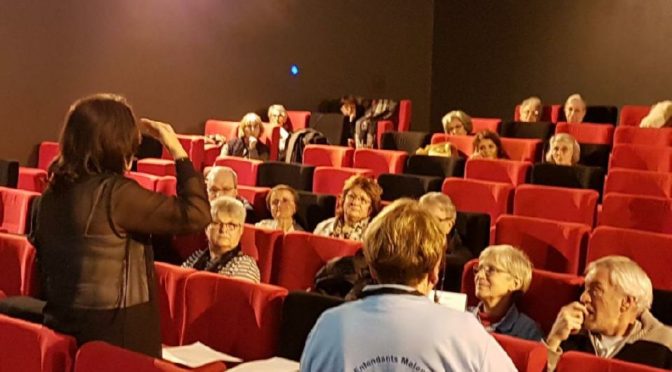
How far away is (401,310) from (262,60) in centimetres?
707

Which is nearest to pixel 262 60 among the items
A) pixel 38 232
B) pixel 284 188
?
pixel 284 188

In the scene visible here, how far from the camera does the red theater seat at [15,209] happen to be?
4.29 meters

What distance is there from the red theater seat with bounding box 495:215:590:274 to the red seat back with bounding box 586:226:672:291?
11 centimetres

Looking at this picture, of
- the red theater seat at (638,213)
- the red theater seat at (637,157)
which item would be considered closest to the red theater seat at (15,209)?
the red theater seat at (638,213)

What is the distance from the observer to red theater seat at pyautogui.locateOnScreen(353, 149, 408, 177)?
5664 mm

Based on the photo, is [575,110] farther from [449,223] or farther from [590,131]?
[449,223]

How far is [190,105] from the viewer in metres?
7.57

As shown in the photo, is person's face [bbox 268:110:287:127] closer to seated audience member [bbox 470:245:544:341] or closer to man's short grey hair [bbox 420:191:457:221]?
man's short grey hair [bbox 420:191:457:221]

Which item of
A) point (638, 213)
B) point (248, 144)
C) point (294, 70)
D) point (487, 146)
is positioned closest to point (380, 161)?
point (487, 146)

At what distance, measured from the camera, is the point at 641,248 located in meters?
3.40

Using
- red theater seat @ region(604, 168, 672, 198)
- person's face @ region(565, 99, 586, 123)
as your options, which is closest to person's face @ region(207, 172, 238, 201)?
red theater seat @ region(604, 168, 672, 198)

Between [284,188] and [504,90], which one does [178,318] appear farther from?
[504,90]

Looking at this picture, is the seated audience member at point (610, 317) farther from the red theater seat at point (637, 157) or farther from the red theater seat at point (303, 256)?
the red theater seat at point (637, 157)

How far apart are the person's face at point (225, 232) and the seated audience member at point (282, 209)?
2.48 ft
